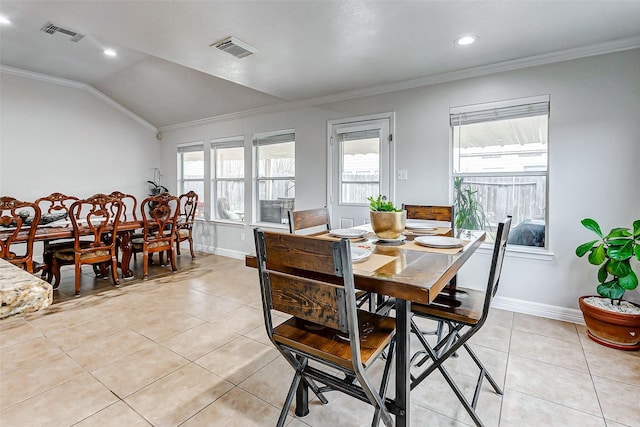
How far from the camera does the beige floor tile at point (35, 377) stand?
1.87m

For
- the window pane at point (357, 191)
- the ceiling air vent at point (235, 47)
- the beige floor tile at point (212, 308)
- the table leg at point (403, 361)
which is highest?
the ceiling air vent at point (235, 47)

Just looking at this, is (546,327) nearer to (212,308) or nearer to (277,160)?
(212,308)

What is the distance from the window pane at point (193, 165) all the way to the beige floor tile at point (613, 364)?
580cm

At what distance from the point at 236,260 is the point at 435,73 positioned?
3906mm

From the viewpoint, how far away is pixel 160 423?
164 centimetres

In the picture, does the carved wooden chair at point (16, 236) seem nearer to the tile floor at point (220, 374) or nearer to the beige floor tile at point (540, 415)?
the tile floor at point (220, 374)

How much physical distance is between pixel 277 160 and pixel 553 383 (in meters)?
4.09

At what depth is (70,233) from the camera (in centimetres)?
350

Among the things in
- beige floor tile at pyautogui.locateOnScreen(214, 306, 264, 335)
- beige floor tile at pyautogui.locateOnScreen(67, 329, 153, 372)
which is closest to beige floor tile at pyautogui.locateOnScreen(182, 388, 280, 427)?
beige floor tile at pyautogui.locateOnScreen(214, 306, 264, 335)

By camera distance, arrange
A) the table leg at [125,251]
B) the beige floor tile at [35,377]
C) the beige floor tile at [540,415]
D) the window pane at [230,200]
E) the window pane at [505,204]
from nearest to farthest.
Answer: the beige floor tile at [540,415]
the beige floor tile at [35,377]
the window pane at [505,204]
the table leg at [125,251]
the window pane at [230,200]

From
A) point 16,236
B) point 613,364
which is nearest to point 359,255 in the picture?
point 613,364

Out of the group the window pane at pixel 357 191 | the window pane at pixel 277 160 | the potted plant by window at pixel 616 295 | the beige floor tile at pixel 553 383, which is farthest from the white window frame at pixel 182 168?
the potted plant by window at pixel 616 295

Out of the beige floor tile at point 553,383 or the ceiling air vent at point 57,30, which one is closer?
the beige floor tile at point 553,383

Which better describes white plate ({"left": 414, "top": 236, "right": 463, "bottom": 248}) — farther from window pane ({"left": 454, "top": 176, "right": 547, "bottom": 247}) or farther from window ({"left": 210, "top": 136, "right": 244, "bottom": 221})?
window ({"left": 210, "top": 136, "right": 244, "bottom": 221})
